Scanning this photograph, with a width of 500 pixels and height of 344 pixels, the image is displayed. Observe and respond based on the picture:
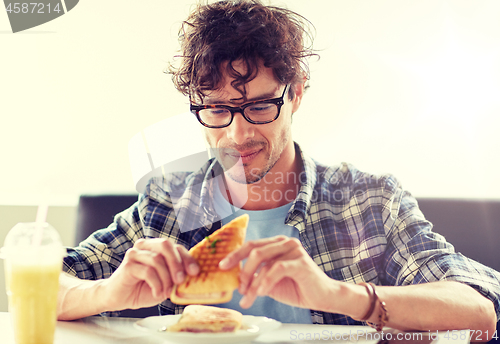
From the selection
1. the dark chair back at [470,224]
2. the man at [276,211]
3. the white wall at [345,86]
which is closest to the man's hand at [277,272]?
the man at [276,211]

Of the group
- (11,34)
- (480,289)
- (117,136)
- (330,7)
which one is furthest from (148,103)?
(480,289)

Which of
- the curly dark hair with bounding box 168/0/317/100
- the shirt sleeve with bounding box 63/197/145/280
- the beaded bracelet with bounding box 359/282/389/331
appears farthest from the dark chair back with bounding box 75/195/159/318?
the beaded bracelet with bounding box 359/282/389/331

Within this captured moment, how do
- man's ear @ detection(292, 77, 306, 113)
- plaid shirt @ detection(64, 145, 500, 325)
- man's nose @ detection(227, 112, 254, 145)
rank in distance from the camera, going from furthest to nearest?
man's ear @ detection(292, 77, 306, 113), man's nose @ detection(227, 112, 254, 145), plaid shirt @ detection(64, 145, 500, 325)

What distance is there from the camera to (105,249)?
1396 millimetres

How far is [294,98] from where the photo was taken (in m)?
1.63

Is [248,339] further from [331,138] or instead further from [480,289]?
[331,138]

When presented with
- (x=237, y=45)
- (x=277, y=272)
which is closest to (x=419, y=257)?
(x=277, y=272)

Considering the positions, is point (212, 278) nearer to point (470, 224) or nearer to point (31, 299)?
point (31, 299)

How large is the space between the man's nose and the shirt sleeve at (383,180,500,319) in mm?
523

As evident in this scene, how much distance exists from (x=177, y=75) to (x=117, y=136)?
872mm

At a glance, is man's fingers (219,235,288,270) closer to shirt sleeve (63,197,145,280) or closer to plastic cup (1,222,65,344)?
plastic cup (1,222,65,344)

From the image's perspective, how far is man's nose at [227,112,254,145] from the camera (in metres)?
1.36

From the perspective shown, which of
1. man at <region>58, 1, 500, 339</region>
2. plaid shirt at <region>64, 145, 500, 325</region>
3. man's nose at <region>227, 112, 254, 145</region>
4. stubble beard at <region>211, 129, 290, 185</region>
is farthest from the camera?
stubble beard at <region>211, 129, 290, 185</region>

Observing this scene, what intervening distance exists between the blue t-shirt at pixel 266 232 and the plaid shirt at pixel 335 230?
0.11 ft
